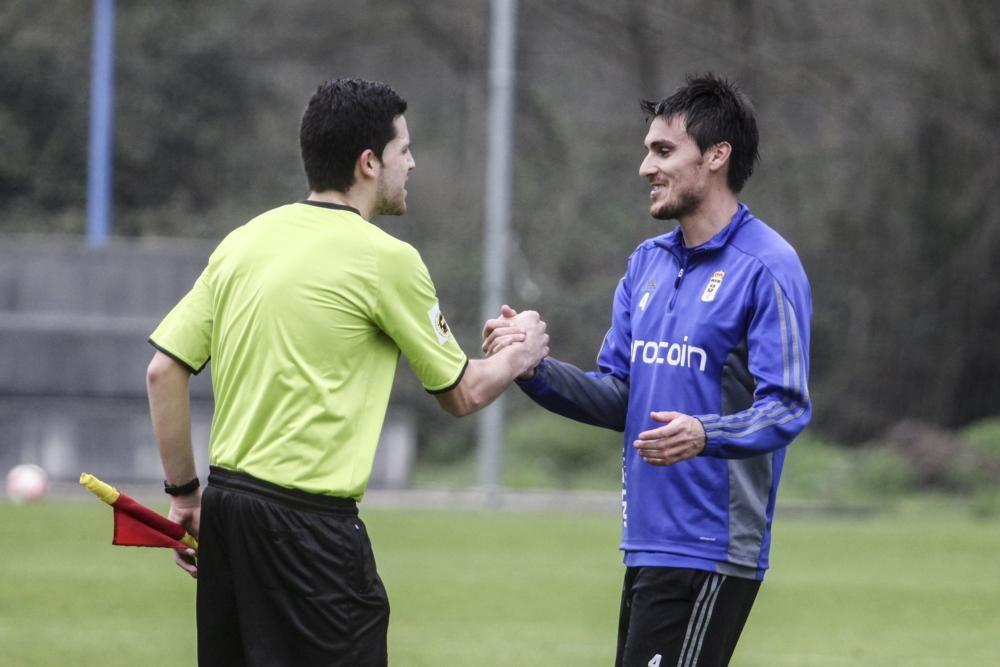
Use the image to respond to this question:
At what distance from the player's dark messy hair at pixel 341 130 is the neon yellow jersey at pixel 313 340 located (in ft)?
0.30

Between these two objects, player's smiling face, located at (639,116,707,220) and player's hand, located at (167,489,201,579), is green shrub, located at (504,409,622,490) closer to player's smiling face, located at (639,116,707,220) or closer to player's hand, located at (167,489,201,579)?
player's smiling face, located at (639,116,707,220)

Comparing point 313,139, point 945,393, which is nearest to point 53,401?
point 945,393

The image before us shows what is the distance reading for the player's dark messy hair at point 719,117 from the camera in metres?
4.81

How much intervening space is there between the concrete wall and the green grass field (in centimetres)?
173

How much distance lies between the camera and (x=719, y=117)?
4828mm

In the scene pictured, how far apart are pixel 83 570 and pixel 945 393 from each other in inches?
448

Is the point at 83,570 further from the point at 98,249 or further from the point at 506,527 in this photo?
the point at 98,249

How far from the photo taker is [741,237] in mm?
4750

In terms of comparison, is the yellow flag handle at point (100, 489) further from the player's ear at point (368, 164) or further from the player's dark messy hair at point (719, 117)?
the player's dark messy hair at point (719, 117)

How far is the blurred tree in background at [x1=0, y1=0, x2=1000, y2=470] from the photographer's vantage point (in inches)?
798

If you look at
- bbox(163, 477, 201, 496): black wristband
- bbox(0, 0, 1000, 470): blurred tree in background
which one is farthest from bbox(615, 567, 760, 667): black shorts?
bbox(0, 0, 1000, 470): blurred tree in background

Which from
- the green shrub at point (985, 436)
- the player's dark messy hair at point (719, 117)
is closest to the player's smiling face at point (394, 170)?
the player's dark messy hair at point (719, 117)

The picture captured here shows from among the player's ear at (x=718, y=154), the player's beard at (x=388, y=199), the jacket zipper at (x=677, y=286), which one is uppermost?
the player's ear at (x=718, y=154)

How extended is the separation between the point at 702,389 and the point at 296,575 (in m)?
1.15
